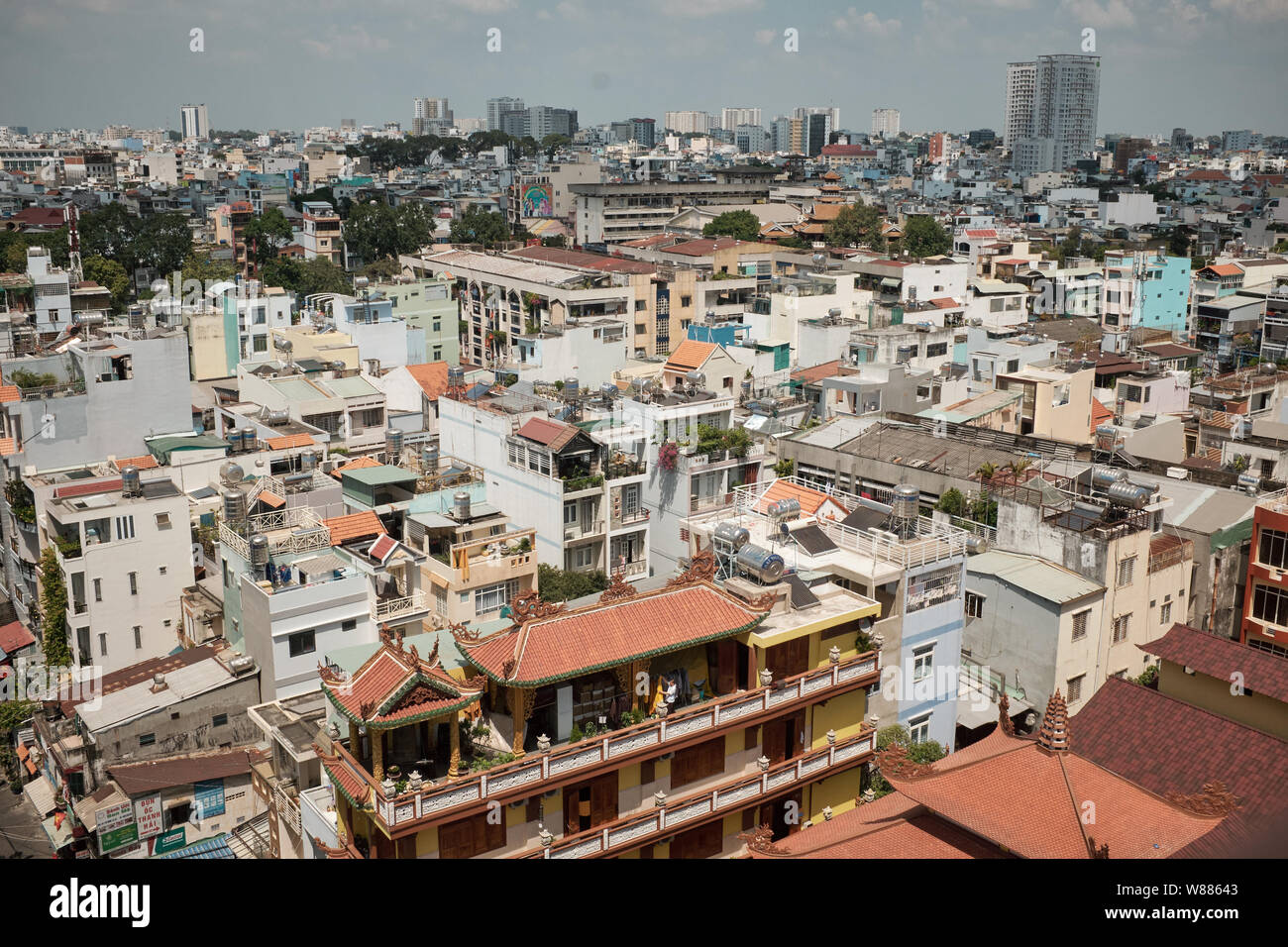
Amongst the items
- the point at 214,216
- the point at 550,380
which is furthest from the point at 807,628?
the point at 214,216

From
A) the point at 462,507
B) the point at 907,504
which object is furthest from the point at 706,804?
the point at 462,507

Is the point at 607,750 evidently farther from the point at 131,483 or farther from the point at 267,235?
→ the point at 267,235

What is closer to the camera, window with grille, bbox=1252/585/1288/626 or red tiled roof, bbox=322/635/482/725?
red tiled roof, bbox=322/635/482/725

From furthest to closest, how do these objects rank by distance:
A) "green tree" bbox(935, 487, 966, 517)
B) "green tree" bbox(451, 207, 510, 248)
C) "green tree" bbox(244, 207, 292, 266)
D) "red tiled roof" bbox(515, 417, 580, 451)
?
"green tree" bbox(451, 207, 510, 248)
"green tree" bbox(244, 207, 292, 266)
"red tiled roof" bbox(515, 417, 580, 451)
"green tree" bbox(935, 487, 966, 517)

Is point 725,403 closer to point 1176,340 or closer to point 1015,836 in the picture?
point 1015,836

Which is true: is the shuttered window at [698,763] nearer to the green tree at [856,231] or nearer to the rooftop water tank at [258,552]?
the rooftop water tank at [258,552]

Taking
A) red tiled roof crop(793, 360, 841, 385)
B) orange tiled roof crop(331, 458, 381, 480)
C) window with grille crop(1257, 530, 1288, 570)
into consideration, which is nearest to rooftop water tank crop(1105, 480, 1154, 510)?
window with grille crop(1257, 530, 1288, 570)

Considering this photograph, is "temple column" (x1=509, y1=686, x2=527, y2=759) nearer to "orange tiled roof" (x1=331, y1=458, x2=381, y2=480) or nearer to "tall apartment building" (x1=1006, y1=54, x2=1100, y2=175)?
"orange tiled roof" (x1=331, y1=458, x2=381, y2=480)
